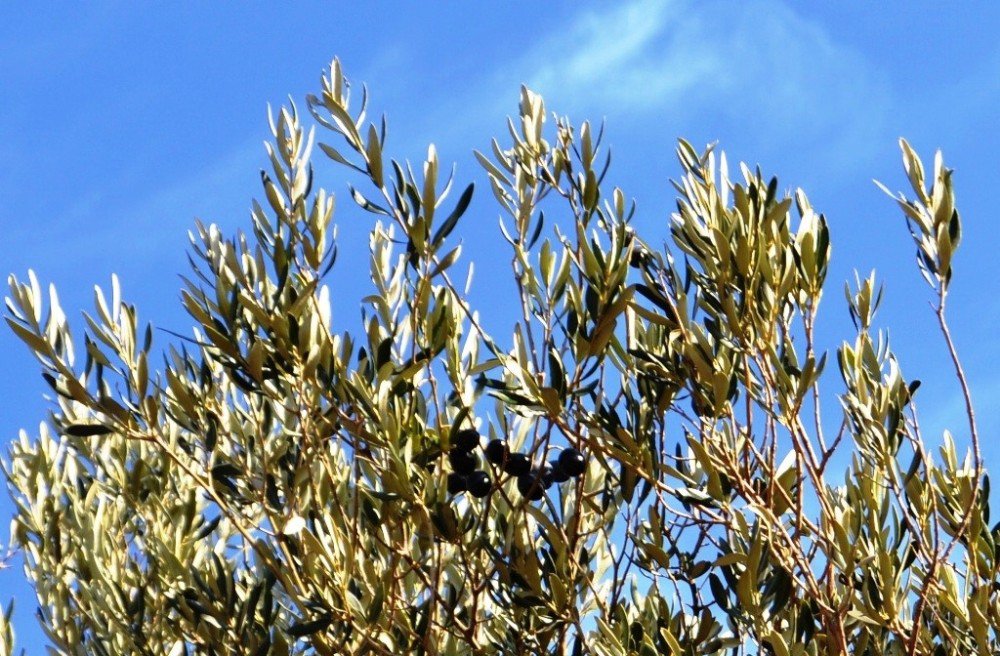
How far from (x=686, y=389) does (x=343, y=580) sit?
1289 millimetres

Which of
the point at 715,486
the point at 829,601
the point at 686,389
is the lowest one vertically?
the point at 829,601

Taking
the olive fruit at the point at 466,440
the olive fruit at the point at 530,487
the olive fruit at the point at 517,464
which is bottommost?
the olive fruit at the point at 530,487

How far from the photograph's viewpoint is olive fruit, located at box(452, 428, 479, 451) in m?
3.86

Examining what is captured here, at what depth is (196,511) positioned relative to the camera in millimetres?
4977

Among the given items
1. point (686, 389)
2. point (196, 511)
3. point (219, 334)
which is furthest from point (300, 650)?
point (686, 389)

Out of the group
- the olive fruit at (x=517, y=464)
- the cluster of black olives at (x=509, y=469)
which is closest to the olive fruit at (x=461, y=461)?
the cluster of black olives at (x=509, y=469)

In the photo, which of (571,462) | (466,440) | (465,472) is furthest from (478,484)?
(571,462)

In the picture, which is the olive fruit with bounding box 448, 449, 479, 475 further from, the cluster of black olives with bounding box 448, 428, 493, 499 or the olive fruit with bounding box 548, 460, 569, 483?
the olive fruit with bounding box 548, 460, 569, 483

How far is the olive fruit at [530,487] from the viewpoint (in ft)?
13.0

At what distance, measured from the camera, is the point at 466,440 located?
3.88 meters

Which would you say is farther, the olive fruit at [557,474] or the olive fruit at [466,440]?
the olive fruit at [557,474]

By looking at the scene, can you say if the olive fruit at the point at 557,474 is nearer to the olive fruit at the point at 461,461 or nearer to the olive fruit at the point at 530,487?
the olive fruit at the point at 530,487

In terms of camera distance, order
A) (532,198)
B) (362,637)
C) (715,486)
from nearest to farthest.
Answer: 1. (715,486)
2. (362,637)
3. (532,198)

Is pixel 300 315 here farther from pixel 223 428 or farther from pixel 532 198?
pixel 532 198
